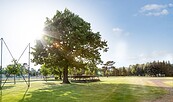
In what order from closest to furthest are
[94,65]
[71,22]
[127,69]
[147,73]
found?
[71,22] → [94,65] → [147,73] → [127,69]

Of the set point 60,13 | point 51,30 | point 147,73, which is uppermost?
point 60,13

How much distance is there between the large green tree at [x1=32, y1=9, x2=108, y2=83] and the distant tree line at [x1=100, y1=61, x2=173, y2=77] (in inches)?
3497

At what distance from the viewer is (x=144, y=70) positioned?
5620 inches

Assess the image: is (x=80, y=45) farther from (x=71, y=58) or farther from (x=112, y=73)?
(x=112, y=73)

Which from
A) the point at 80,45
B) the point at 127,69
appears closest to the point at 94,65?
the point at 80,45

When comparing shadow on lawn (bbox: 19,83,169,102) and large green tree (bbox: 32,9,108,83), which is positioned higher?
large green tree (bbox: 32,9,108,83)

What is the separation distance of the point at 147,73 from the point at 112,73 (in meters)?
19.1

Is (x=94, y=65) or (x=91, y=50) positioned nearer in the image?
(x=91, y=50)

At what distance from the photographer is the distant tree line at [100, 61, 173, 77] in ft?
431

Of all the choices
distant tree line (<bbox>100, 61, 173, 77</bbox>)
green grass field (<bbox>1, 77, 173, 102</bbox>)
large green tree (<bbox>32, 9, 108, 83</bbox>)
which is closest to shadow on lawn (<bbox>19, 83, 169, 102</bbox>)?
green grass field (<bbox>1, 77, 173, 102</bbox>)

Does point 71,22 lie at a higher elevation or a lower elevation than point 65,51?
higher

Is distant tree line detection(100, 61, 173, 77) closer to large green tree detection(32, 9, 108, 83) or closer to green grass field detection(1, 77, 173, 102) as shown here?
large green tree detection(32, 9, 108, 83)

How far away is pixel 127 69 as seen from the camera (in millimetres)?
157375

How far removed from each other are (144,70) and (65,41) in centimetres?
10315
